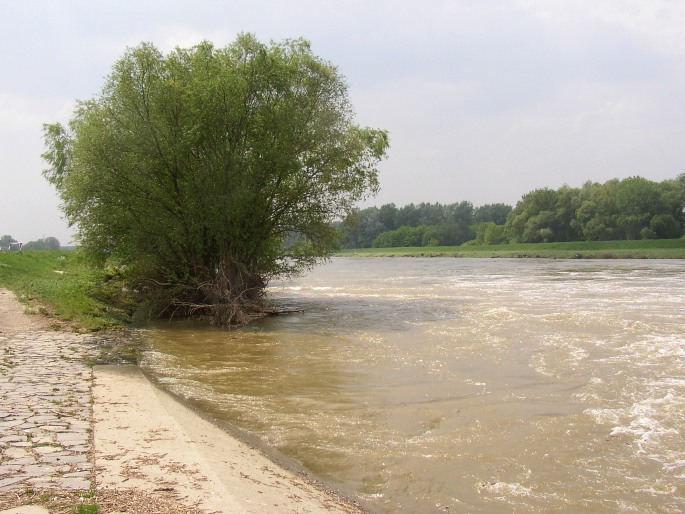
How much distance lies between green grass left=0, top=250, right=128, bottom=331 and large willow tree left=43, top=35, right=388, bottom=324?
186 cm

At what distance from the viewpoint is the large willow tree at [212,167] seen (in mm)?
21906

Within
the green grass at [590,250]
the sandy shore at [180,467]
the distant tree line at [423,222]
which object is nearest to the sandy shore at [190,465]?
the sandy shore at [180,467]

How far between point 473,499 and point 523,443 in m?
2.16

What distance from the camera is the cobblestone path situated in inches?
214

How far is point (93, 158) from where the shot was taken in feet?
69.9

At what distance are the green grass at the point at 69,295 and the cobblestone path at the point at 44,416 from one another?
16.4 feet

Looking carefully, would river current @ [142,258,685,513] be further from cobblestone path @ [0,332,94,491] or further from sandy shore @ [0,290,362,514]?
cobblestone path @ [0,332,94,491]

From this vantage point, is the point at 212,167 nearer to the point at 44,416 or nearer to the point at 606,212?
the point at 44,416

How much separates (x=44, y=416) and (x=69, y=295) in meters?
15.7

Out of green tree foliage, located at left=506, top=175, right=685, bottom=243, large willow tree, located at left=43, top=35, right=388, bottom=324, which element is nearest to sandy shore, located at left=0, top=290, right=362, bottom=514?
large willow tree, located at left=43, top=35, right=388, bottom=324

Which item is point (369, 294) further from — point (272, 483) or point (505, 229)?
point (505, 229)

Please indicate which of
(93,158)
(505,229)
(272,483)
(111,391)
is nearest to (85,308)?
(93,158)

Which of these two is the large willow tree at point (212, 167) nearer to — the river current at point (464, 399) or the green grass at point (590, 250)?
the river current at point (464, 399)

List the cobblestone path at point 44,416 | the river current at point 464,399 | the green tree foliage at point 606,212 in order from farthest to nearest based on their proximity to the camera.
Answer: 1. the green tree foliage at point 606,212
2. the river current at point 464,399
3. the cobblestone path at point 44,416
